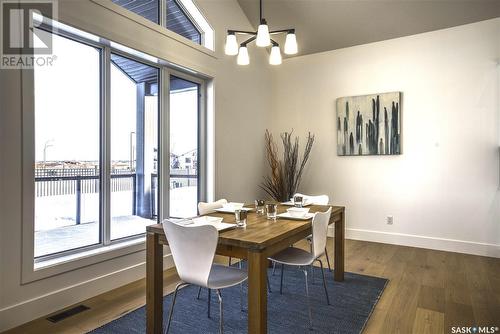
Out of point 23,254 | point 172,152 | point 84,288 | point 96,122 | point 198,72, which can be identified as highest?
point 198,72

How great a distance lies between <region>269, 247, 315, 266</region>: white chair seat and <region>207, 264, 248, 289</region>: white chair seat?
1.26 ft

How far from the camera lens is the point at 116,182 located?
307 cm

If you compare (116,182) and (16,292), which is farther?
(116,182)

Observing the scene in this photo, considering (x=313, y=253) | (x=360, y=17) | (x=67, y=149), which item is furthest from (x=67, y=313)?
(x=360, y=17)

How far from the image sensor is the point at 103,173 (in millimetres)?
2893

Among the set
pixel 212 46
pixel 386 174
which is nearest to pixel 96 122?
pixel 212 46

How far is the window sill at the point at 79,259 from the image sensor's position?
2.30 meters

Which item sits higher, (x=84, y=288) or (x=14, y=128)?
(x=14, y=128)

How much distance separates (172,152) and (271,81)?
7.81 ft

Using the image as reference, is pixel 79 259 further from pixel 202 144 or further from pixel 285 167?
pixel 285 167

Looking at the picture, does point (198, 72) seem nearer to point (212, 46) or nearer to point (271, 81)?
point (212, 46)

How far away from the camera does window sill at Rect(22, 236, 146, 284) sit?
230 centimetres

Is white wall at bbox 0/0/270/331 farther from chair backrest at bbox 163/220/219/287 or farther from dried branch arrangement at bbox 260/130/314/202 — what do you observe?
chair backrest at bbox 163/220/219/287

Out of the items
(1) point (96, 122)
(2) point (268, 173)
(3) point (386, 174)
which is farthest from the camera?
(2) point (268, 173)
